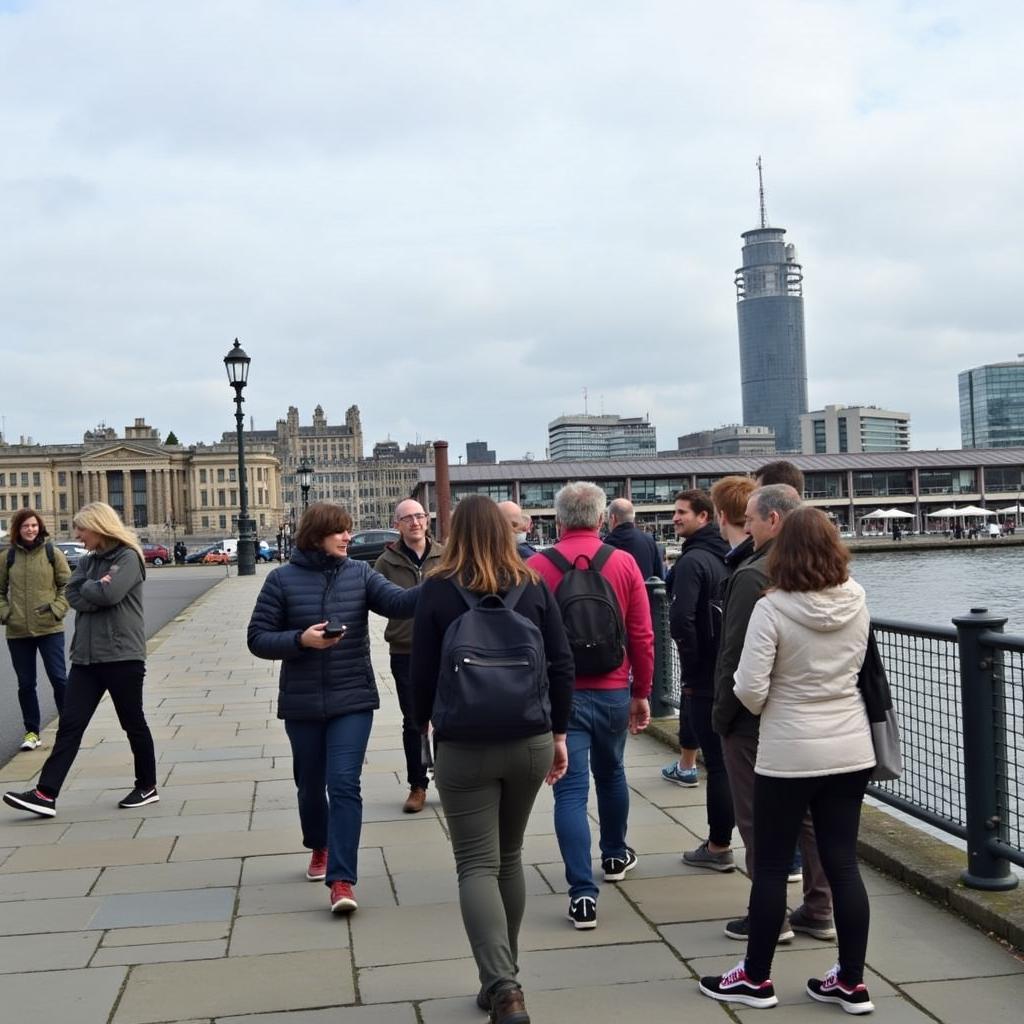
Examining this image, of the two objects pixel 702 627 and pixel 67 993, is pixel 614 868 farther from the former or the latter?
pixel 67 993

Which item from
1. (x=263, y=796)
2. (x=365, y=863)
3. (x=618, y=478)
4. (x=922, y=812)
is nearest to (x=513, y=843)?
(x=365, y=863)

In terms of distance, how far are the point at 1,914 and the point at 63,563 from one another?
4.22 metres

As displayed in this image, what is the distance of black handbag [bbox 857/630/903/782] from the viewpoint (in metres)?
4.21

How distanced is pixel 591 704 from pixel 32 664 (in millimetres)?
5663

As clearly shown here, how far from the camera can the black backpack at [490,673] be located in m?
4.00

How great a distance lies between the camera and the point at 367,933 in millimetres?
5121

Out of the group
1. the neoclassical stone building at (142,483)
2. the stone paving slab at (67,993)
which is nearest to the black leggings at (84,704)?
the stone paving slab at (67,993)

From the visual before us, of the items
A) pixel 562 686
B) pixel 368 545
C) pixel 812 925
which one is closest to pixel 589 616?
pixel 562 686

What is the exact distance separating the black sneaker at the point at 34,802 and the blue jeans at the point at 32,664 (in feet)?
6.24

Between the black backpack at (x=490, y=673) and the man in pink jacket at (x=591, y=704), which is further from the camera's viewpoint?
the man in pink jacket at (x=591, y=704)

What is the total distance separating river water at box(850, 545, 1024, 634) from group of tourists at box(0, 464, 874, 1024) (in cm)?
1523

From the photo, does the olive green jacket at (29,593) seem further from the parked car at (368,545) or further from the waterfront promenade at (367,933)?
the parked car at (368,545)

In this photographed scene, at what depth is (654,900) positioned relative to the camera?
545cm

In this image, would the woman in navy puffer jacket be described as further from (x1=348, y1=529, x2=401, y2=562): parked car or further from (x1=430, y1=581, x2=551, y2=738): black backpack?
(x1=348, y1=529, x2=401, y2=562): parked car
